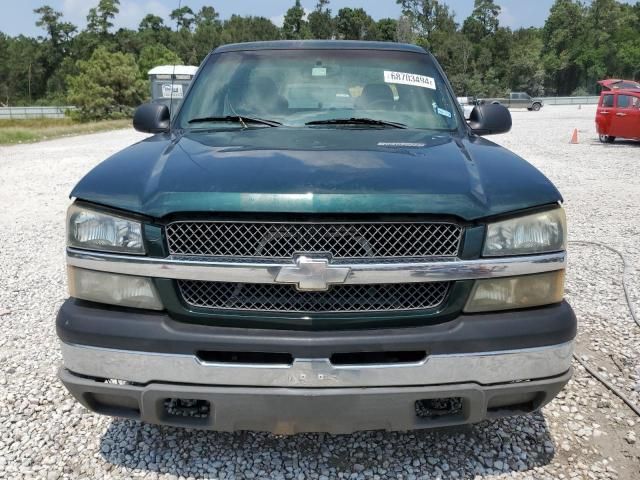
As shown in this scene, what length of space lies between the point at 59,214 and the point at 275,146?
22.1 feet

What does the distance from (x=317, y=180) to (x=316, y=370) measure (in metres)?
0.69

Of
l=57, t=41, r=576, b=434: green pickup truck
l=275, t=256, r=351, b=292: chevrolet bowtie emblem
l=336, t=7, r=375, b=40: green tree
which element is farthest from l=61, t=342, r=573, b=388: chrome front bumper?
l=336, t=7, r=375, b=40: green tree

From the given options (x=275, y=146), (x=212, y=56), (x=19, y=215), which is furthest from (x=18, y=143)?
(x=275, y=146)

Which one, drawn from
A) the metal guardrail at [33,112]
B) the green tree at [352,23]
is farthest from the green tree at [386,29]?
the metal guardrail at [33,112]

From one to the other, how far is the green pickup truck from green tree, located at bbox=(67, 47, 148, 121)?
4896 centimetres

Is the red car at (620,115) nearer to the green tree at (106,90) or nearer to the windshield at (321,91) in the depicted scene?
the windshield at (321,91)

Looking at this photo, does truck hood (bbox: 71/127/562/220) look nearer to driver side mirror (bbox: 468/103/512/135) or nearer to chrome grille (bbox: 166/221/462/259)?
chrome grille (bbox: 166/221/462/259)

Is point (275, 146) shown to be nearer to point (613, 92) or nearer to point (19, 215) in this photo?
point (19, 215)

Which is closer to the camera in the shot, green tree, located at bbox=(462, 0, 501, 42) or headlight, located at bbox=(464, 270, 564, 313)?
headlight, located at bbox=(464, 270, 564, 313)

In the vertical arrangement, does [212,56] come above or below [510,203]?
above

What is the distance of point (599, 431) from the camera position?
287cm

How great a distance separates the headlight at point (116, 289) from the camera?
2180mm

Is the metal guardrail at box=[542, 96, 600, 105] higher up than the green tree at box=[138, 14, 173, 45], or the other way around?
the green tree at box=[138, 14, 173, 45]

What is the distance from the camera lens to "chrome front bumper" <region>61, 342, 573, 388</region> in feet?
6.84
